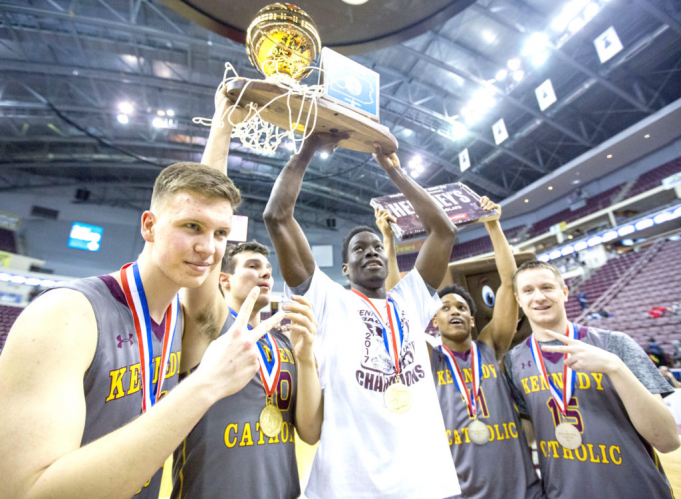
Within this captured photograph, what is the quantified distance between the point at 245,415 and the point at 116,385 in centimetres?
65

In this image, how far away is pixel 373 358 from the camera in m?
1.63

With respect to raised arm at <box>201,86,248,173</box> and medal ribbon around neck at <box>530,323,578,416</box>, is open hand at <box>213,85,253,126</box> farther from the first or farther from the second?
medal ribbon around neck at <box>530,323,578,416</box>

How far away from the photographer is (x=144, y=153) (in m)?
14.7

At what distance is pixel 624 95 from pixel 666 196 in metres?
4.69

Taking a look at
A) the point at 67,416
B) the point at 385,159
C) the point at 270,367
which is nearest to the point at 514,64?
the point at 385,159

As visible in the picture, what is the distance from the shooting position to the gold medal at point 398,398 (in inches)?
59.7

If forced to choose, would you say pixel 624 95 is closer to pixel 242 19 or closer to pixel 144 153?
pixel 242 19

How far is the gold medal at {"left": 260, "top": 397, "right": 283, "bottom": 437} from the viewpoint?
150 centimetres

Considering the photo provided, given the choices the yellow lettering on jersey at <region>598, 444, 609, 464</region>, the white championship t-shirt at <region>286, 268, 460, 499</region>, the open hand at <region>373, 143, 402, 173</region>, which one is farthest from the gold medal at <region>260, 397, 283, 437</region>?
A: the yellow lettering on jersey at <region>598, 444, 609, 464</region>

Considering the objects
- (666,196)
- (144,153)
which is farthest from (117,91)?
(666,196)

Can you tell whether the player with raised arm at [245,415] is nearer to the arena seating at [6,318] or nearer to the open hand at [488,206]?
the open hand at [488,206]

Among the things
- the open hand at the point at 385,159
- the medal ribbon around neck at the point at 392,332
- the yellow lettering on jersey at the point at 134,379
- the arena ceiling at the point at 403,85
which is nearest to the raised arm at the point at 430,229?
the open hand at the point at 385,159

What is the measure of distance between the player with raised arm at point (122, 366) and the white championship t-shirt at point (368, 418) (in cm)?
63

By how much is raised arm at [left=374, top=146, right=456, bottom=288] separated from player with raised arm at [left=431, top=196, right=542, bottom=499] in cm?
54
